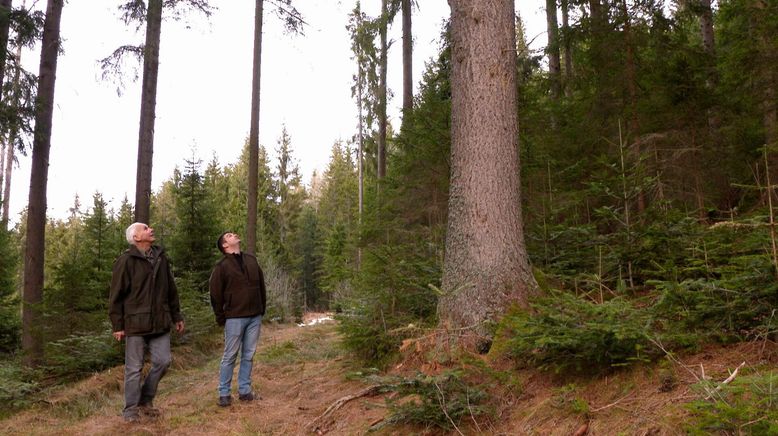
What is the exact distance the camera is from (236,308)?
19.4ft

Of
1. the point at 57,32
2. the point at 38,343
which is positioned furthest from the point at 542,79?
the point at 38,343

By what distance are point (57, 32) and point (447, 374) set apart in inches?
477

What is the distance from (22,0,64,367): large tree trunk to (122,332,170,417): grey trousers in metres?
5.62

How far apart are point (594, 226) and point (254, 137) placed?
10.9 meters

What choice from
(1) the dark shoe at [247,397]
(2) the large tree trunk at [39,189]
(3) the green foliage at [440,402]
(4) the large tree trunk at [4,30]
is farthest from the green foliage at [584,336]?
(4) the large tree trunk at [4,30]

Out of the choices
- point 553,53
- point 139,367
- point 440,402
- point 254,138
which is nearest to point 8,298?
point 254,138

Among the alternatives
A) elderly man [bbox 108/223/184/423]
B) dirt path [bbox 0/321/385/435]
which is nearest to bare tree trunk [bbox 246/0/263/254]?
dirt path [bbox 0/321/385/435]

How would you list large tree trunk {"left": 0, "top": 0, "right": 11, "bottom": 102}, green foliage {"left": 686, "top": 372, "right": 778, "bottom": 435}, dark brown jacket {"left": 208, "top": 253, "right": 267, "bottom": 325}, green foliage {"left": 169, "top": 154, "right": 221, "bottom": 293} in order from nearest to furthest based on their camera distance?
green foliage {"left": 686, "top": 372, "right": 778, "bottom": 435}, dark brown jacket {"left": 208, "top": 253, "right": 267, "bottom": 325}, large tree trunk {"left": 0, "top": 0, "right": 11, "bottom": 102}, green foliage {"left": 169, "top": 154, "right": 221, "bottom": 293}

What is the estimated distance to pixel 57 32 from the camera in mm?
11383

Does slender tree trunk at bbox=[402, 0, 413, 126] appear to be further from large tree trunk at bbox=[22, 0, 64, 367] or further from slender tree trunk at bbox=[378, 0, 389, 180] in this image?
large tree trunk at bbox=[22, 0, 64, 367]

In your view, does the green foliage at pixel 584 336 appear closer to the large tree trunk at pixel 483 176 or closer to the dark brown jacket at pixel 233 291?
the large tree trunk at pixel 483 176

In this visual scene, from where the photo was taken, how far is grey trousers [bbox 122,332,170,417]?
17.5 feet

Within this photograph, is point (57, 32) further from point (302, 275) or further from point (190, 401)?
point (302, 275)

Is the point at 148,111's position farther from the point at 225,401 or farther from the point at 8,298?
Result: the point at 8,298
